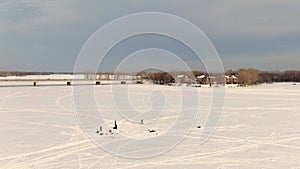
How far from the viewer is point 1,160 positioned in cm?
790

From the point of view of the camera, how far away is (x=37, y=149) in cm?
915

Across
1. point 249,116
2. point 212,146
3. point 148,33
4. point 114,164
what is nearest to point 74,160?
point 114,164

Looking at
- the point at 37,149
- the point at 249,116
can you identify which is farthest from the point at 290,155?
the point at 249,116

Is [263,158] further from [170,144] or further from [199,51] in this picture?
[199,51]

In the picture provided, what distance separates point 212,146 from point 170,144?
1.24 m

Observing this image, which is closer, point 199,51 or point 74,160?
point 74,160

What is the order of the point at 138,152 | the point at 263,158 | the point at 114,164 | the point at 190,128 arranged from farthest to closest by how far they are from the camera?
the point at 190,128 < the point at 138,152 < the point at 263,158 < the point at 114,164

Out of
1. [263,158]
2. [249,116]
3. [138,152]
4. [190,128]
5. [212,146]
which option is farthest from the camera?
[249,116]

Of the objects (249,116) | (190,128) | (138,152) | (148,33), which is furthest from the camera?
(249,116)

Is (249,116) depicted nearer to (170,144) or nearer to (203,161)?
(170,144)

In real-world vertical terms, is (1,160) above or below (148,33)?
below

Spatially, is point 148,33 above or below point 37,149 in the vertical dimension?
above

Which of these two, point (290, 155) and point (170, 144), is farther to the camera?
point (170, 144)

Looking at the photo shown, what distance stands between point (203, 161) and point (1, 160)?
485 centimetres
